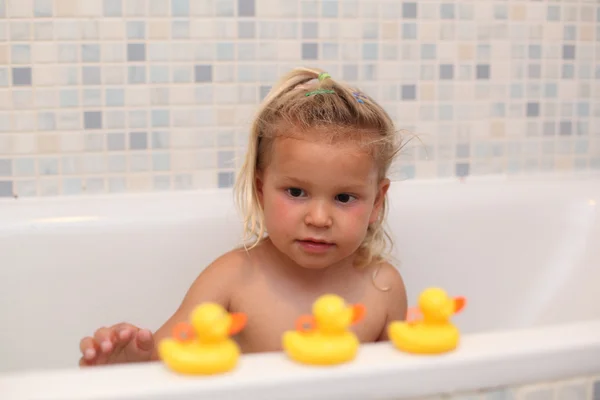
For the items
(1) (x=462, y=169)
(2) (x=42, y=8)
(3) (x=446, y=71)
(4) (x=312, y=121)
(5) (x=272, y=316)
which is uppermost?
(2) (x=42, y=8)

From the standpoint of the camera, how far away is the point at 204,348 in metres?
0.72

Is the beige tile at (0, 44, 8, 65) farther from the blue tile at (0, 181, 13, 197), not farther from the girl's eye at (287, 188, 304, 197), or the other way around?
the girl's eye at (287, 188, 304, 197)

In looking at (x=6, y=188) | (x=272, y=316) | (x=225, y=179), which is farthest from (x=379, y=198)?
(x=6, y=188)

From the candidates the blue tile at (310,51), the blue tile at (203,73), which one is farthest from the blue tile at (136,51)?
the blue tile at (310,51)

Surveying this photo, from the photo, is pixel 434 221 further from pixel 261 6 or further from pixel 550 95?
pixel 261 6

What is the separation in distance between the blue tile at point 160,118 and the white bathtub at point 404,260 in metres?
0.14

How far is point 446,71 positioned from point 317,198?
0.63 meters

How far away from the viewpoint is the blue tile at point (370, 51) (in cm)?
155

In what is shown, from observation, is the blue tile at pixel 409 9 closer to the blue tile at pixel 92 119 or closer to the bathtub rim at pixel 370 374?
the blue tile at pixel 92 119

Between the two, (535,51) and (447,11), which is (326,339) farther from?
(535,51)

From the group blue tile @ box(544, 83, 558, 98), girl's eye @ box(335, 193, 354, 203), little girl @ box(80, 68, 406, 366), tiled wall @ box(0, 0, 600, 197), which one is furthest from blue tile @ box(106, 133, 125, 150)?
blue tile @ box(544, 83, 558, 98)

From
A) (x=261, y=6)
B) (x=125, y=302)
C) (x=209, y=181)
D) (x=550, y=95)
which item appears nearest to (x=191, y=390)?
(x=125, y=302)

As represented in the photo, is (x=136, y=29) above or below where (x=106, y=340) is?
above

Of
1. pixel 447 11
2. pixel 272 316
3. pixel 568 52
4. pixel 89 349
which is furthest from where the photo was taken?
pixel 568 52
